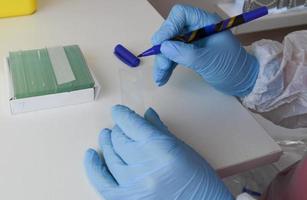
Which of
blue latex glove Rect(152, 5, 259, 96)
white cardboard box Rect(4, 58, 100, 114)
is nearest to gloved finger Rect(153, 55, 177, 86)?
blue latex glove Rect(152, 5, 259, 96)

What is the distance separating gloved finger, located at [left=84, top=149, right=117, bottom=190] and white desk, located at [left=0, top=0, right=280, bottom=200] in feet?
0.04

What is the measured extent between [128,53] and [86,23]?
15 cm

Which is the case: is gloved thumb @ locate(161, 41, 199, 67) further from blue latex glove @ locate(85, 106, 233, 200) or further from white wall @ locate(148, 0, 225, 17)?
white wall @ locate(148, 0, 225, 17)

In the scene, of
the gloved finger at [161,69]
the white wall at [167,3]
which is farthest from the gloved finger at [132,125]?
the white wall at [167,3]

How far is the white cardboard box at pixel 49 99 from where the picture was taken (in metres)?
0.56

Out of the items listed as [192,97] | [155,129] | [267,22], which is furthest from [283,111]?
[267,22]

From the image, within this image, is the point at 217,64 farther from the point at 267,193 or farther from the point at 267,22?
the point at 267,22

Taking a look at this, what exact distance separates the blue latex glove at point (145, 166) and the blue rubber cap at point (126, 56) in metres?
0.16

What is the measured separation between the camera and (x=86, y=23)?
0.78 meters

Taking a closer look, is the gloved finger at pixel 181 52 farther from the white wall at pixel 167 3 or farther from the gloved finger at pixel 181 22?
the white wall at pixel 167 3

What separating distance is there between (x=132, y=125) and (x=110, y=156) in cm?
5

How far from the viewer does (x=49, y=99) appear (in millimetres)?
570

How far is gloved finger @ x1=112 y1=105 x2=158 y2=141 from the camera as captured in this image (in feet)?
1.65

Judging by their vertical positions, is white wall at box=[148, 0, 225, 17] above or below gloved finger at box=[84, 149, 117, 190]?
below
